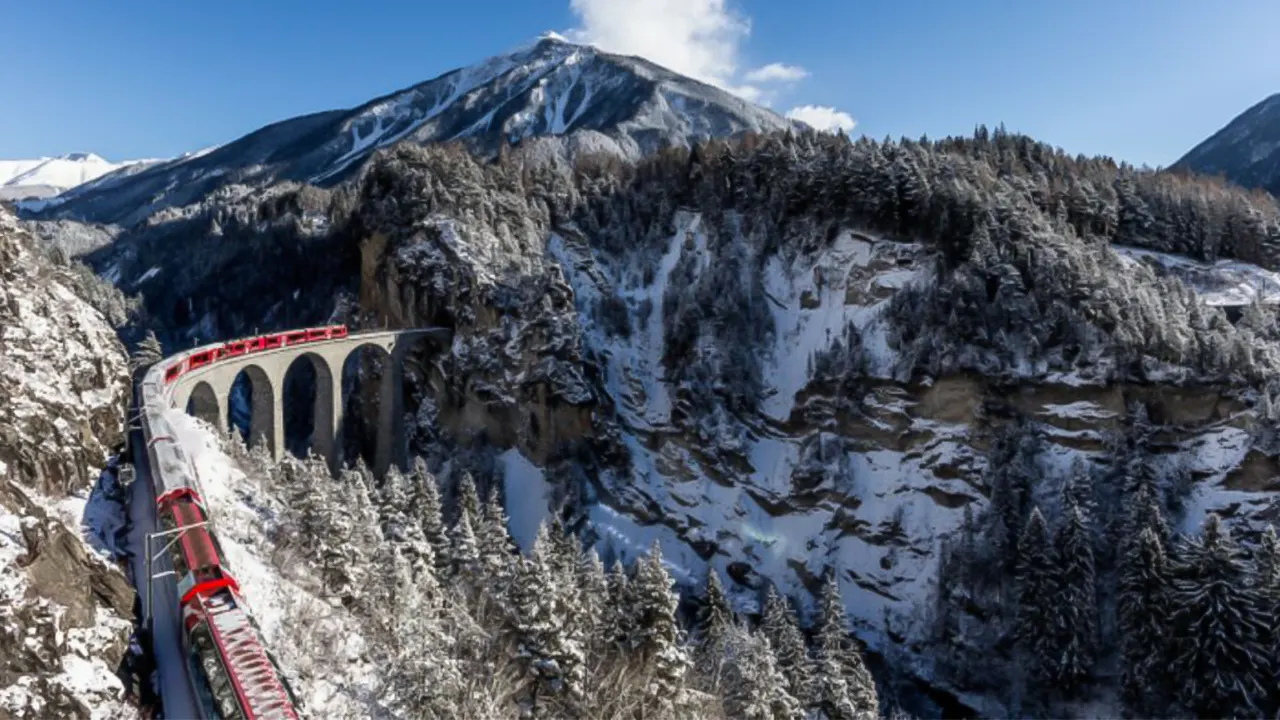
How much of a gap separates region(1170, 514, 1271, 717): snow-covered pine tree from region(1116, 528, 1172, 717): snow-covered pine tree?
29.1 inches

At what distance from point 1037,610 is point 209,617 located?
40918mm

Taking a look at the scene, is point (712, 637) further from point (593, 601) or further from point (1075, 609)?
point (1075, 609)

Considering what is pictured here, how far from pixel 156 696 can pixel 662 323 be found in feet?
169

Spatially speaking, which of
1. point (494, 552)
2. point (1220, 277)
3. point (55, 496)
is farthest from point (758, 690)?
point (1220, 277)

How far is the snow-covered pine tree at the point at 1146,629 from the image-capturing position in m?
35.6

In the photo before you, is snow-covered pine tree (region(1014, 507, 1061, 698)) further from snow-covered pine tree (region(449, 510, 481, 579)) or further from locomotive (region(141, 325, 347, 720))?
locomotive (region(141, 325, 347, 720))

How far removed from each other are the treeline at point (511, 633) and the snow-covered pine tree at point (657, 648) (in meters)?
0.05

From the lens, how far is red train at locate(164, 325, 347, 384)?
128ft

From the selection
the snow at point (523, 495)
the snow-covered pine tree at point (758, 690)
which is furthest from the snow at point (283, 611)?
the snow at point (523, 495)

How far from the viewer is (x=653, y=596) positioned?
2509 cm

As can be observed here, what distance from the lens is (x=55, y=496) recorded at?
18.0 meters

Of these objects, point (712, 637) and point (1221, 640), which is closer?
point (712, 637)

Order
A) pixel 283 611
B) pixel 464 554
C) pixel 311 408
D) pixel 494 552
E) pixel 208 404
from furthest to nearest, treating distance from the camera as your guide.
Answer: pixel 311 408 < pixel 208 404 < pixel 494 552 < pixel 464 554 < pixel 283 611

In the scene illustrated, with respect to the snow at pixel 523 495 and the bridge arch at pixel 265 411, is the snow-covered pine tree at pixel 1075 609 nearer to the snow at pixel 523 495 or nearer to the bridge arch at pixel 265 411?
the snow at pixel 523 495
